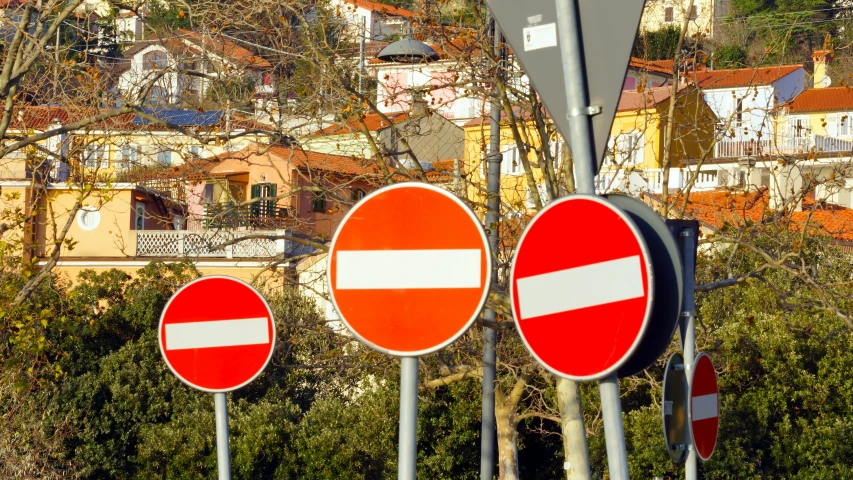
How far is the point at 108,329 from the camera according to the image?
2395 centimetres

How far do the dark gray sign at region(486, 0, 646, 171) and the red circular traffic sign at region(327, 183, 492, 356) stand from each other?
1.41ft

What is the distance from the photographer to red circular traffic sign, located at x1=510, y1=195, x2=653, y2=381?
2.64m

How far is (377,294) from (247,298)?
178cm

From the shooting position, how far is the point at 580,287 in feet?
8.99

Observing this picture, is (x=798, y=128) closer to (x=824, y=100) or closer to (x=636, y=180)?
(x=636, y=180)

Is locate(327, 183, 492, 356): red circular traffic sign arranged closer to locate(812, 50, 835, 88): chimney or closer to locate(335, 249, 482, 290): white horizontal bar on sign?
locate(335, 249, 482, 290): white horizontal bar on sign

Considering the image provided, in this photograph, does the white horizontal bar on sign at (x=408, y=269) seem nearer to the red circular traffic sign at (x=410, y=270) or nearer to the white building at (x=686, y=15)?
the red circular traffic sign at (x=410, y=270)

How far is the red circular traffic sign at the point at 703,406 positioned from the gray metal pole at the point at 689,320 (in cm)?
6

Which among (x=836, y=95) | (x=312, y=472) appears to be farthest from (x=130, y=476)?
(x=836, y=95)

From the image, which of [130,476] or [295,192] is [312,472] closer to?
[130,476]

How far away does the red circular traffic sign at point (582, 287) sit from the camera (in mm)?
2643

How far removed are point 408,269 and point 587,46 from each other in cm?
84

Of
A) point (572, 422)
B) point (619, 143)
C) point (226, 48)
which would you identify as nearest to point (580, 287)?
point (572, 422)

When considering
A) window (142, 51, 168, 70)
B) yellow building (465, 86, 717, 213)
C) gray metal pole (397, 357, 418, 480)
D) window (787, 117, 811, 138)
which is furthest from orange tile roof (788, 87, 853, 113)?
gray metal pole (397, 357, 418, 480)
